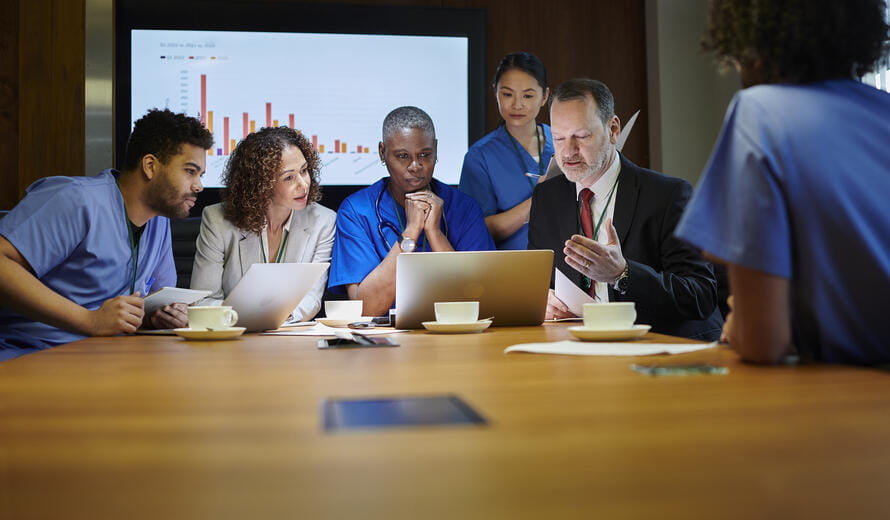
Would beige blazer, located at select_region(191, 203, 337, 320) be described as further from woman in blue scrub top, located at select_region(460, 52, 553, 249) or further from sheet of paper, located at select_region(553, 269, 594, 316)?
sheet of paper, located at select_region(553, 269, 594, 316)

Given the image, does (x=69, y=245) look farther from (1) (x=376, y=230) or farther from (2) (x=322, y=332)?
(1) (x=376, y=230)

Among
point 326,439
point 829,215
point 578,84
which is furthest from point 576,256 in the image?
point 326,439

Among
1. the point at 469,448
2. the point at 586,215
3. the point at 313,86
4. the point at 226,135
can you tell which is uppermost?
the point at 313,86

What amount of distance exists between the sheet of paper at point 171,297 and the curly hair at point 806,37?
4.50 ft

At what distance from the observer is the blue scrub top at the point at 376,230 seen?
9.70 feet

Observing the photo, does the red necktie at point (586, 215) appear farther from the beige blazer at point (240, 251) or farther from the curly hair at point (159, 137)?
the curly hair at point (159, 137)

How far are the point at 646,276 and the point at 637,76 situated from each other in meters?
2.94

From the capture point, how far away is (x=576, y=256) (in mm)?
1957

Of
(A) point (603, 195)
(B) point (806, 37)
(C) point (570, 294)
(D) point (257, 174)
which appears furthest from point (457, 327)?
(D) point (257, 174)

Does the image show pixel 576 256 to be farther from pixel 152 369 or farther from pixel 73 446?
pixel 73 446

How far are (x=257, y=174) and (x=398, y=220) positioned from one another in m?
0.57

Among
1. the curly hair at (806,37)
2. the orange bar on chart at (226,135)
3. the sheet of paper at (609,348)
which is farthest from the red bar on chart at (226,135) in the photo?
the curly hair at (806,37)

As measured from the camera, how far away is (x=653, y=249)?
2352mm

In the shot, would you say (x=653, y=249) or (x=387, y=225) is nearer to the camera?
(x=653, y=249)
